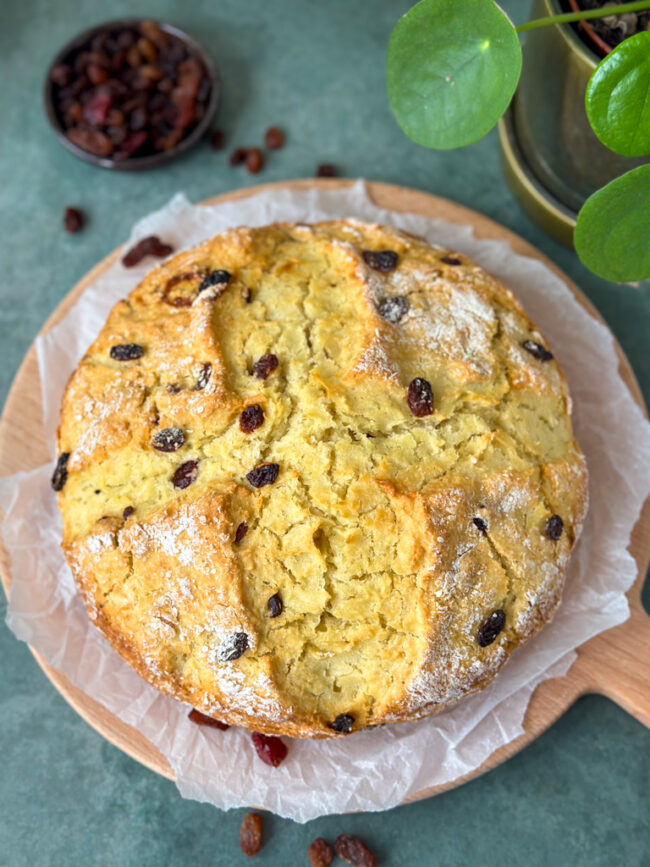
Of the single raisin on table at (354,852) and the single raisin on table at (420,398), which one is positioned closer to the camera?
the single raisin on table at (420,398)

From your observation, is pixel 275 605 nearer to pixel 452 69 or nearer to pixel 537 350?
pixel 537 350

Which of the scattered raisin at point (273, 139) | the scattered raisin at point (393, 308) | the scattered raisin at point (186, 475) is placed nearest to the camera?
the scattered raisin at point (186, 475)

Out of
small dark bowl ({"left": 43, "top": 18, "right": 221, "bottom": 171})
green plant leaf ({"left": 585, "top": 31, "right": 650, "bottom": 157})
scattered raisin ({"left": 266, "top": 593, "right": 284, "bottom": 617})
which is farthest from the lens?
small dark bowl ({"left": 43, "top": 18, "right": 221, "bottom": 171})

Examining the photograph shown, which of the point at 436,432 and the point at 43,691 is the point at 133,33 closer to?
the point at 436,432

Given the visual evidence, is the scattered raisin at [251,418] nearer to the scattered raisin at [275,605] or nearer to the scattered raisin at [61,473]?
the scattered raisin at [275,605]

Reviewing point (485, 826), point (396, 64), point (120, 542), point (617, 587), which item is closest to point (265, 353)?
point (120, 542)

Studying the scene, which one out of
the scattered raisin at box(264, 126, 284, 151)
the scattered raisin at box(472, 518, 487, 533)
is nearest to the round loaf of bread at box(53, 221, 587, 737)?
the scattered raisin at box(472, 518, 487, 533)

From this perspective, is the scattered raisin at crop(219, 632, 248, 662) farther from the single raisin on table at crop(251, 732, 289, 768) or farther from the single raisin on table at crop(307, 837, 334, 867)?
the single raisin on table at crop(307, 837, 334, 867)

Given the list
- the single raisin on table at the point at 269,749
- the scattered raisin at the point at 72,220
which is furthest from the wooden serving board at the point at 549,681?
the scattered raisin at the point at 72,220
